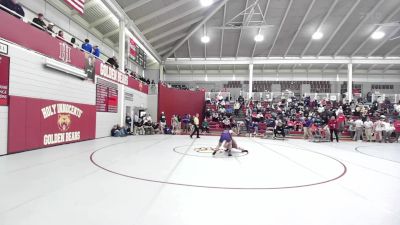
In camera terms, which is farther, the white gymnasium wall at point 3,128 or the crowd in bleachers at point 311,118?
the crowd in bleachers at point 311,118

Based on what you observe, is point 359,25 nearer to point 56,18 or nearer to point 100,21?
point 100,21

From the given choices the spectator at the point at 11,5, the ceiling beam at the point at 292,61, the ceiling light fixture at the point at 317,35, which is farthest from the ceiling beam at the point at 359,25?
the spectator at the point at 11,5

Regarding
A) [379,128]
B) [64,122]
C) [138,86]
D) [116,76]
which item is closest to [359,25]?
[379,128]

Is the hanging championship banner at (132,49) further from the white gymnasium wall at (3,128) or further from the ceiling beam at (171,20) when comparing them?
the white gymnasium wall at (3,128)

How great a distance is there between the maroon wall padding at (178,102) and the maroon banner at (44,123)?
10.6 metres

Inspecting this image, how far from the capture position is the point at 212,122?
872 inches

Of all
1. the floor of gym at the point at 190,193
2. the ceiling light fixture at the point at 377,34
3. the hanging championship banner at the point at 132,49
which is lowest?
the floor of gym at the point at 190,193

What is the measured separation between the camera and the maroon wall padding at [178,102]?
23.1 m

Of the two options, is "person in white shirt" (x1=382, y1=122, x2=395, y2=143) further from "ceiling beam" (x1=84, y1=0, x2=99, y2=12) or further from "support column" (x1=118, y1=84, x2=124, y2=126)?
"ceiling beam" (x1=84, y1=0, x2=99, y2=12)

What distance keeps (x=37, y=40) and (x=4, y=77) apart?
213cm

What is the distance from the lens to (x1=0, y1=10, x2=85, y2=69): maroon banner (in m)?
7.61

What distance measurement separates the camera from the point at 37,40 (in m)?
8.97

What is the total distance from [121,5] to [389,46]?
26.0 meters

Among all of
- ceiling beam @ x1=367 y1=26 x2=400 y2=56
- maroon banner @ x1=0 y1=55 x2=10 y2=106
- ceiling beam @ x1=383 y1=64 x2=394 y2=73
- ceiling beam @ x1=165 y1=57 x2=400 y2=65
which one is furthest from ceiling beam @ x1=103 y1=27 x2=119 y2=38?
ceiling beam @ x1=383 y1=64 x2=394 y2=73
